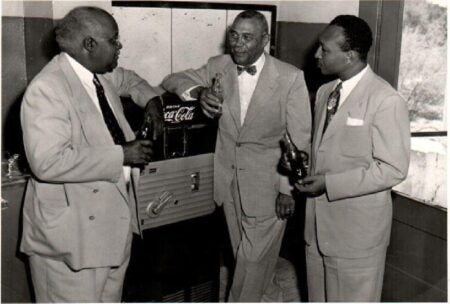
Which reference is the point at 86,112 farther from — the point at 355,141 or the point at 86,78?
the point at 355,141

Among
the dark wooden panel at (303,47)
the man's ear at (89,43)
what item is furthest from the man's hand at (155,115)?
the dark wooden panel at (303,47)

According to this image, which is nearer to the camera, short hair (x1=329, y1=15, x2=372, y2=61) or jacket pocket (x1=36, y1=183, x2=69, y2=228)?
jacket pocket (x1=36, y1=183, x2=69, y2=228)

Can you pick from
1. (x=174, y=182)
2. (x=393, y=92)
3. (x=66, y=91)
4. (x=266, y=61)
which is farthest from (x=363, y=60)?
(x=66, y=91)

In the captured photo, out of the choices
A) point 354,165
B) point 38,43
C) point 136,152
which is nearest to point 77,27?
point 136,152

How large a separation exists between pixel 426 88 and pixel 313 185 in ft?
4.54

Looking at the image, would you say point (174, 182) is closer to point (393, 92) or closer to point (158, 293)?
point (158, 293)

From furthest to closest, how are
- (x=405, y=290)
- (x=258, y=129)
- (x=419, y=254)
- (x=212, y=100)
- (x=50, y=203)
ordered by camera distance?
(x=405, y=290) → (x=419, y=254) → (x=258, y=129) → (x=212, y=100) → (x=50, y=203)

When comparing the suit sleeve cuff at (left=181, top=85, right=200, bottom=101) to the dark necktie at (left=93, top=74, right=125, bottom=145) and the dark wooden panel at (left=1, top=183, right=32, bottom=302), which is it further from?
the dark wooden panel at (left=1, top=183, right=32, bottom=302)

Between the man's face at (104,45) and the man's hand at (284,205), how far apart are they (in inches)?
60.5

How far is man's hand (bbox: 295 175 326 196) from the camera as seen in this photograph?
112 inches

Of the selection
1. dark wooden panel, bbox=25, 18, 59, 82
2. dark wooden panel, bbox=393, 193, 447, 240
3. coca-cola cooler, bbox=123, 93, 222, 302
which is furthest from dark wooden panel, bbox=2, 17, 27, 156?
dark wooden panel, bbox=393, 193, 447, 240

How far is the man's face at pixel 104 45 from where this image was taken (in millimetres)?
2590

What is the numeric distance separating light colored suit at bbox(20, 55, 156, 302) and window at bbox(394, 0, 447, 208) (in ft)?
7.09

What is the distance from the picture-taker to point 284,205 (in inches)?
141
